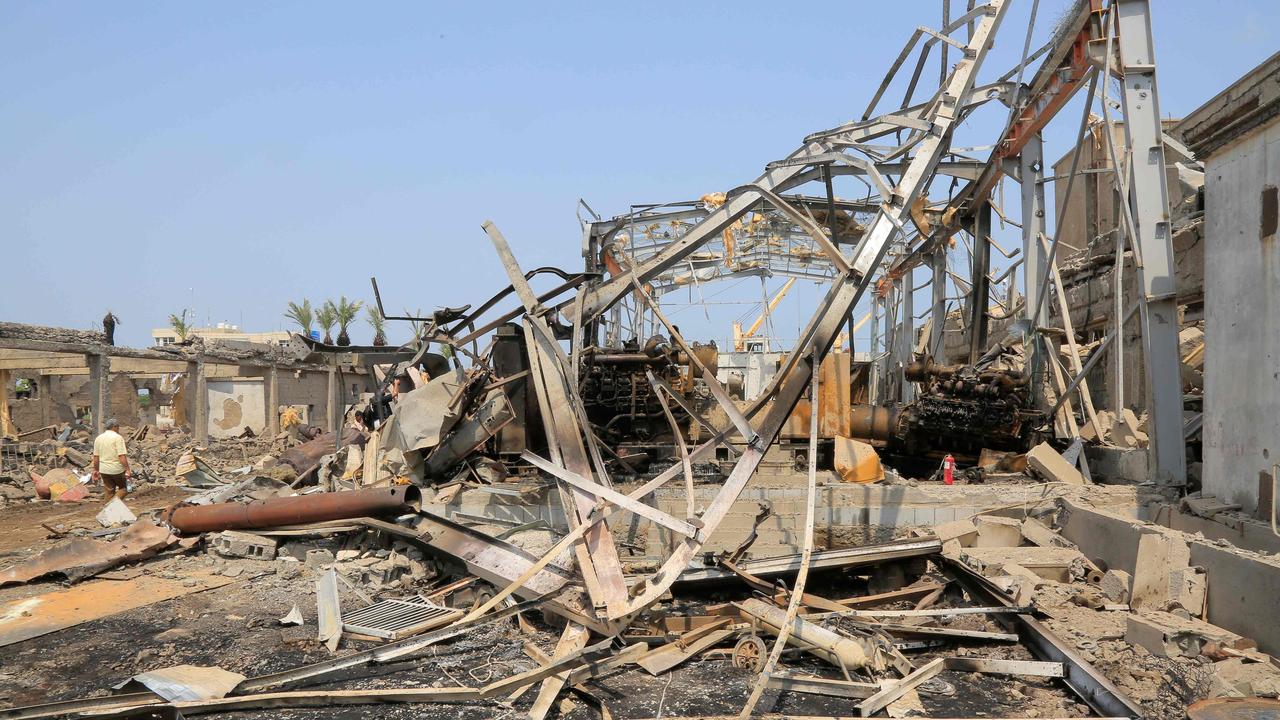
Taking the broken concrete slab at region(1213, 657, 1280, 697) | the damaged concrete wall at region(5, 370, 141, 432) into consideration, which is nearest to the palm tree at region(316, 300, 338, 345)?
the damaged concrete wall at region(5, 370, 141, 432)

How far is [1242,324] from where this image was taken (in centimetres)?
682

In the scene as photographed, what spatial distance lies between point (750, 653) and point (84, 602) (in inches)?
238

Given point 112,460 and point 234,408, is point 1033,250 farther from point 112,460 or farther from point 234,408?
point 234,408

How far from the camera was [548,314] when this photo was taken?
907 centimetres

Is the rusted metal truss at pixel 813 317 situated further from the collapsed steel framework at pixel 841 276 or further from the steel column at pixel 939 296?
the steel column at pixel 939 296

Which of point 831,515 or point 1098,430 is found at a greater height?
point 1098,430

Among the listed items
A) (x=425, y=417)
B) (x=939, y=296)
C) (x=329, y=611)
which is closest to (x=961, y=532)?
(x=329, y=611)

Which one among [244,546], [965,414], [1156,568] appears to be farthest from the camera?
[965,414]

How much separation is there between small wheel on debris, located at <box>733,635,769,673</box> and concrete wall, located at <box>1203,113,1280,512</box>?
393cm

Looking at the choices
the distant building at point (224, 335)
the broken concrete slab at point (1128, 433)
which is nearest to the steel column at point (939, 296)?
the broken concrete slab at point (1128, 433)

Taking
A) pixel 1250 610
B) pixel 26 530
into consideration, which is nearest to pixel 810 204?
pixel 1250 610

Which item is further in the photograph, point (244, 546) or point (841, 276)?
point (244, 546)

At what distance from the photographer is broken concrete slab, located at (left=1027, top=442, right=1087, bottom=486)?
9.70 m

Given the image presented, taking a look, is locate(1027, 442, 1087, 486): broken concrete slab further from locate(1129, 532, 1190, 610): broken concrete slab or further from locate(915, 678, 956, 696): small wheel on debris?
locate(915, 678, 956, 696): small wheel on debris
